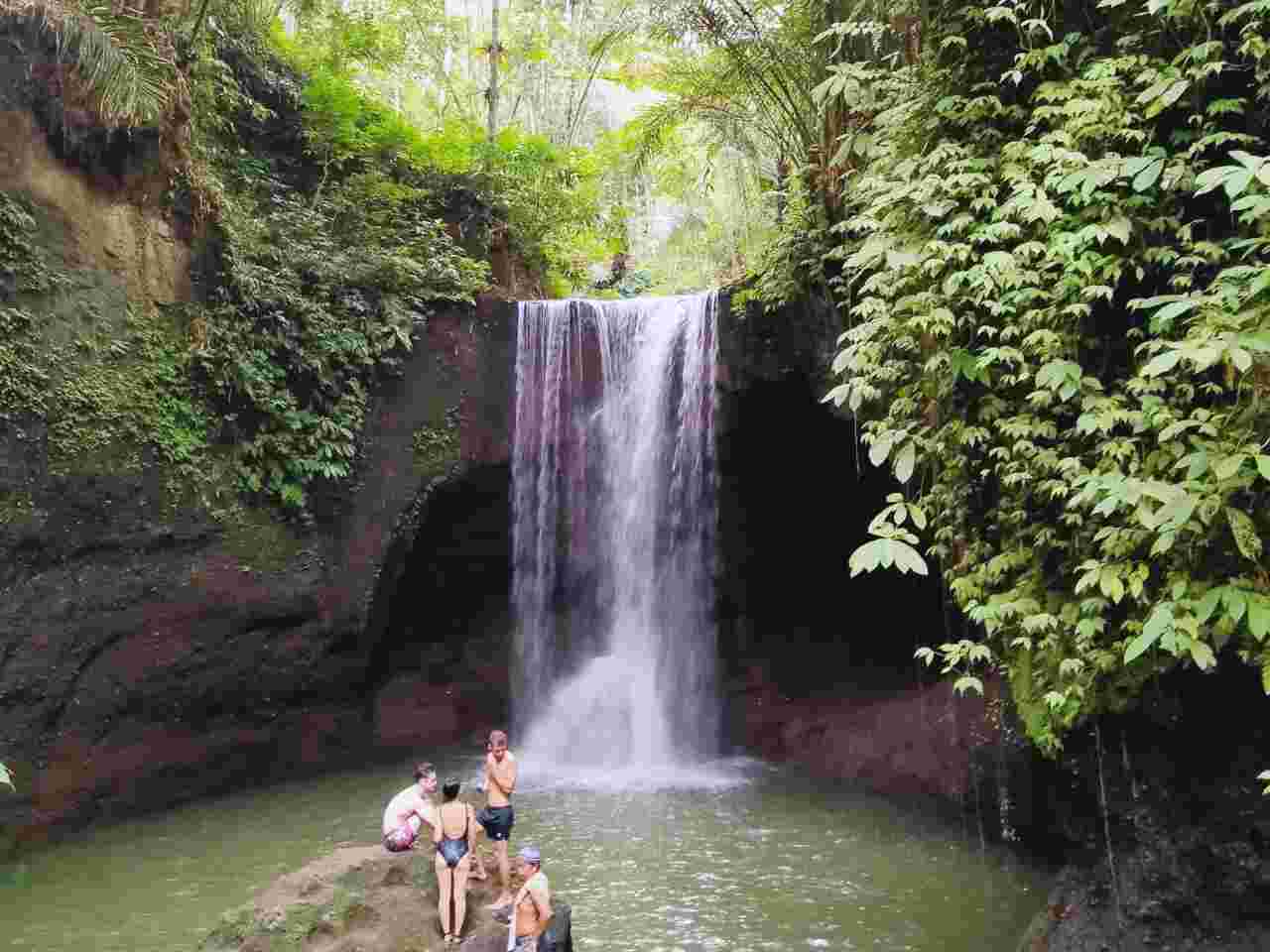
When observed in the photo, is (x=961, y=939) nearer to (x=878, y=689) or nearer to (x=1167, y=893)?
(x=1167, y=893)

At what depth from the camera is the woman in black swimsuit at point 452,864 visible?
5922 millimetres

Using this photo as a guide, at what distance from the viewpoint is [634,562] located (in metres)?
13.7

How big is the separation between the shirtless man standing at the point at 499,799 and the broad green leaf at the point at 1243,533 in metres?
4.80

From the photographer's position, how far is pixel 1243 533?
12.9ft

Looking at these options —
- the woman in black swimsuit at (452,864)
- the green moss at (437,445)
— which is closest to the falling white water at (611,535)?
the green moss at (437,445)

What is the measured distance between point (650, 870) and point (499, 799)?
6.44 ft

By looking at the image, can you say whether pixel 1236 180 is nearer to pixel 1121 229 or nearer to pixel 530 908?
pixel 1121 229

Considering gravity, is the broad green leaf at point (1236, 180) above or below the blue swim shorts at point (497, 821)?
above

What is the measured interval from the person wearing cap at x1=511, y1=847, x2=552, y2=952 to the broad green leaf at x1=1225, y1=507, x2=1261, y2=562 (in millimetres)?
4130

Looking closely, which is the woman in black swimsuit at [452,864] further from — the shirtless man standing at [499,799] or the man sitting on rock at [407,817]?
the shirtless man standing at [499,799]

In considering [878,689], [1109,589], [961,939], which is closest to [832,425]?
[878,689]

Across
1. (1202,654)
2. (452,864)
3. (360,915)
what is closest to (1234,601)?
(1202,654)

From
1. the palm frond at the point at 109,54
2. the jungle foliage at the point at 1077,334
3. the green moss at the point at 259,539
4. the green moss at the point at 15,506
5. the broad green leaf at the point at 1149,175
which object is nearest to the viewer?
the jungle foliage at the point at 1077,334

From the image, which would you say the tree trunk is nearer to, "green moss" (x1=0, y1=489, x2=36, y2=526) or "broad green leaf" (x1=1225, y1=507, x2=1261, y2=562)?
"green moss" (x1=0, y1=489, x2=36, y2=526)
